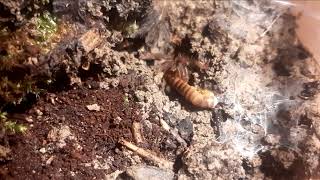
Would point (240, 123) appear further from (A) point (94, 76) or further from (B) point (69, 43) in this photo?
(B) point (69, 43)

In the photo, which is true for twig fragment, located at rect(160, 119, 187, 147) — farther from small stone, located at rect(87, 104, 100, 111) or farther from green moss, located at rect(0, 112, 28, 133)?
green moss, located at rect(0, 112, 28, 133)

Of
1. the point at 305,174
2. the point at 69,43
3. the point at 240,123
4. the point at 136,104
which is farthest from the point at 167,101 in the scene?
the point at 305,174

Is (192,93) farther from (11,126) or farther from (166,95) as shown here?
(11,126)

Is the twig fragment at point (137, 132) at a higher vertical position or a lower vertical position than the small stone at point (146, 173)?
higher

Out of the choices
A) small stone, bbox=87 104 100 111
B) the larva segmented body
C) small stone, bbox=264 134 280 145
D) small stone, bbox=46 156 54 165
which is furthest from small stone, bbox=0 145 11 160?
small stone, bbox=264 134 280 145

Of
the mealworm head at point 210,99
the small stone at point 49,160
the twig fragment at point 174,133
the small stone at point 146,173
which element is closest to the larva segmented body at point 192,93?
the mealworm head at point 210,99

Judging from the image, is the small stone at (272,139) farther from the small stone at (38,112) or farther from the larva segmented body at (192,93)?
the small stone at (38,112)

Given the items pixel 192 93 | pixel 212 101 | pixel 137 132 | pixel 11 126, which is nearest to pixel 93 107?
pixel 137 132
